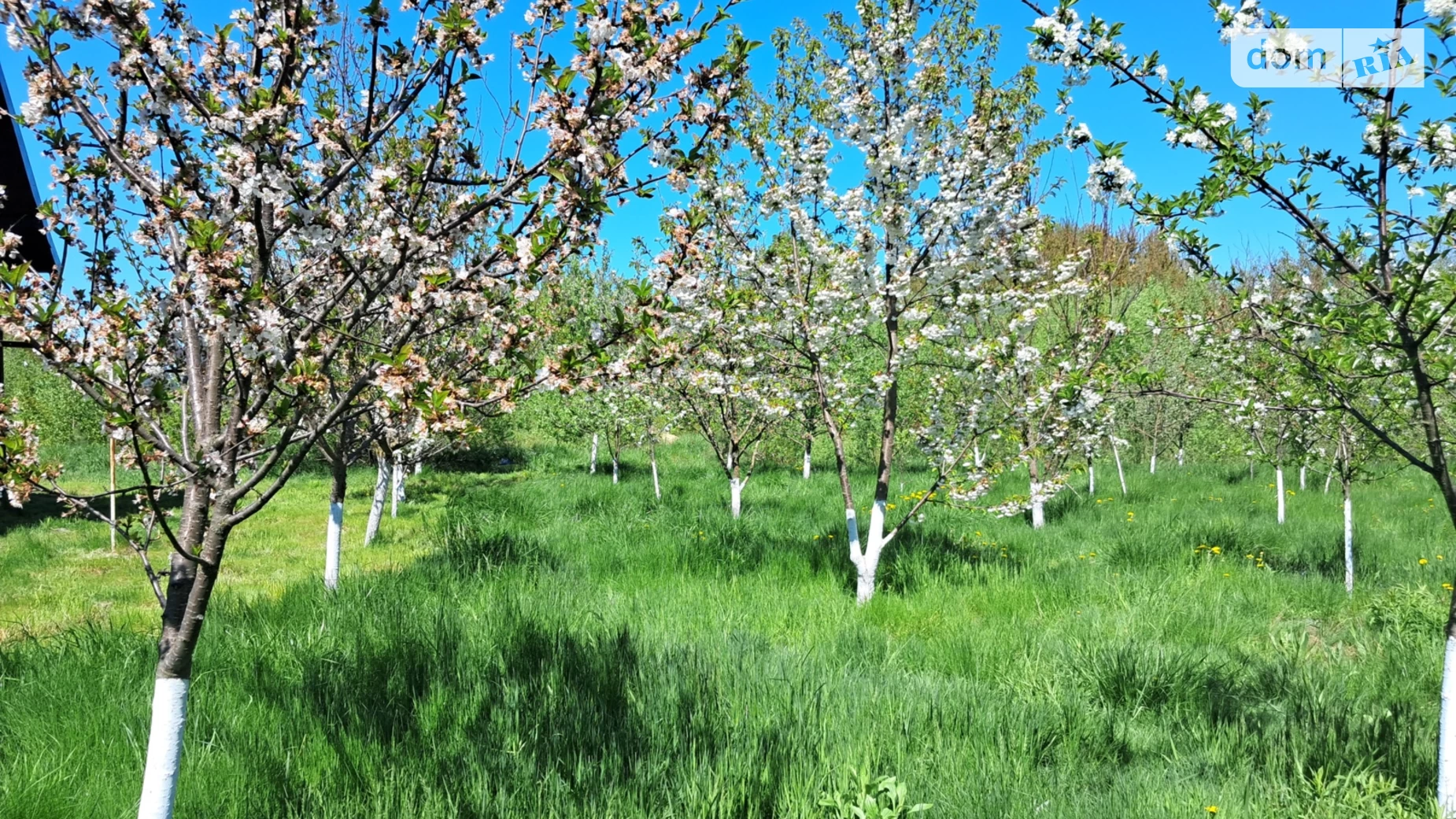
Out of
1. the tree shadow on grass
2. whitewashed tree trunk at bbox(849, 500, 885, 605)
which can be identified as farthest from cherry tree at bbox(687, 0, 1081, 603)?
the tree shadow on grass

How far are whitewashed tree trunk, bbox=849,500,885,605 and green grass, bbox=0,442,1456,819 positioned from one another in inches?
5.2

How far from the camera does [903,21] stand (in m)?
5.66

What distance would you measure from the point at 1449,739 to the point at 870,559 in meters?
3.60

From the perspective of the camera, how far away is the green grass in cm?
292

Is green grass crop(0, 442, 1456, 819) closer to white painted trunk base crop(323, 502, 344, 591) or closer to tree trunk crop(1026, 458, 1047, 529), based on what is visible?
white painted trunk base crop(323, 502, 344, 591)

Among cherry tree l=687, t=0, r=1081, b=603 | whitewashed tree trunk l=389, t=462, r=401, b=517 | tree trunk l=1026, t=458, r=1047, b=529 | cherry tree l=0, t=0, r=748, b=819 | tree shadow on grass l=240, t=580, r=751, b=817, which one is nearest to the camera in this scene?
cherry tree l=0, t=0, r=748, b=819

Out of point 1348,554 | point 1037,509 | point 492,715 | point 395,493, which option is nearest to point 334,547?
point 492,715

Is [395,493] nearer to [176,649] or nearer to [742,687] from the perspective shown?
[742,687]

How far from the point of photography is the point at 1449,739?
2.79 metres

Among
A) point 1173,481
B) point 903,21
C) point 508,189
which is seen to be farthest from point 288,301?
point 1173,481

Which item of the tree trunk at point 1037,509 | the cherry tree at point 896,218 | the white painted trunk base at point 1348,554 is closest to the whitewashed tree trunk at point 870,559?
the cherry tree at point 896,218

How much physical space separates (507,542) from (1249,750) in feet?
20.1

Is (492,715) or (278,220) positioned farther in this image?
(492,715)

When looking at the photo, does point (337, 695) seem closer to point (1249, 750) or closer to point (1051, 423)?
point (1249, 750)
